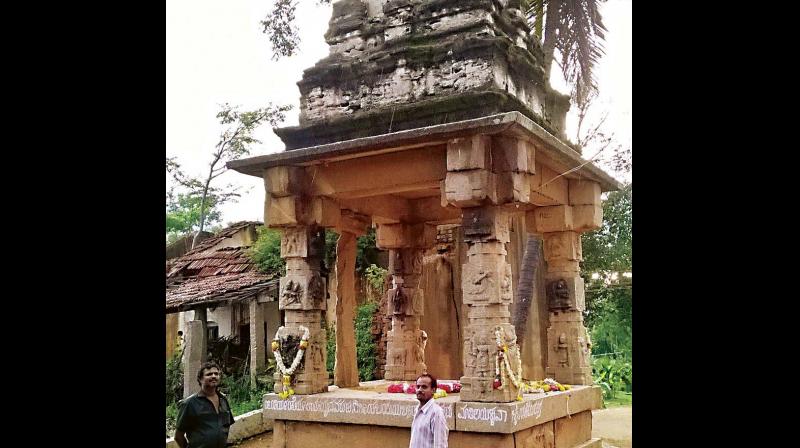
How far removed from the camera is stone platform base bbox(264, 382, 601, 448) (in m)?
6.47

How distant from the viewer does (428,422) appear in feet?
16.1

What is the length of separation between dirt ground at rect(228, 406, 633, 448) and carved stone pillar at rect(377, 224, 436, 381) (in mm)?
2061

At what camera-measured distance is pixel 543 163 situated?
7.95 meters

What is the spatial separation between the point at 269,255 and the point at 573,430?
767 cm

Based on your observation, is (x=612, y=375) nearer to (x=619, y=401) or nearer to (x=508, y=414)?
(x=619, y=401)

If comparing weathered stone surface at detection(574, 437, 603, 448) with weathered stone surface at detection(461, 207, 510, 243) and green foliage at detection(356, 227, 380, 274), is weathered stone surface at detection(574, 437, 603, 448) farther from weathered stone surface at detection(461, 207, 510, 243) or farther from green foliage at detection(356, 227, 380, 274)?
green foliage at detection(356, 227, 380, 274)

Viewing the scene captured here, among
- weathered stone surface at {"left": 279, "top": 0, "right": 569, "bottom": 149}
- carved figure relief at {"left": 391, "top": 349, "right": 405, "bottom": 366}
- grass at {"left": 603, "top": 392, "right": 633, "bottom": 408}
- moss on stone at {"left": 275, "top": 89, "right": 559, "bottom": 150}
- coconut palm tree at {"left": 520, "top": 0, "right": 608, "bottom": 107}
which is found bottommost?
grass at {"left": 603, "top": 392, "right": 633, "bottom": 408}

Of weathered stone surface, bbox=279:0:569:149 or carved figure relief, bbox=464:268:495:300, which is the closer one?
carved figure relief, bbox=464:268:495:300

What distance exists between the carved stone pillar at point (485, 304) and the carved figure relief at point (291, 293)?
2.07 metres

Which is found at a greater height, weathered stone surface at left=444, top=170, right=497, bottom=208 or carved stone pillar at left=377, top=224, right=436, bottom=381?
weathered stone surface at left=444, top=170, right=497, bottom=208

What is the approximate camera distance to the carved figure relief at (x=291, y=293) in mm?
7871

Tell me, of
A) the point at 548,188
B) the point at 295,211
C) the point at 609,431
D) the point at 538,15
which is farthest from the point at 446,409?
the point at 538,15

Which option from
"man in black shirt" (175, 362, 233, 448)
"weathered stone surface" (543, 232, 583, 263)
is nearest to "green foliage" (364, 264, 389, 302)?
"weathered stone surface" (543, 232, 583, 263)

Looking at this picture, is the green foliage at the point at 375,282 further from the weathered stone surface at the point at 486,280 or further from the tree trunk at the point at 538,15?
the weathered stone surface at the point at 486,280
